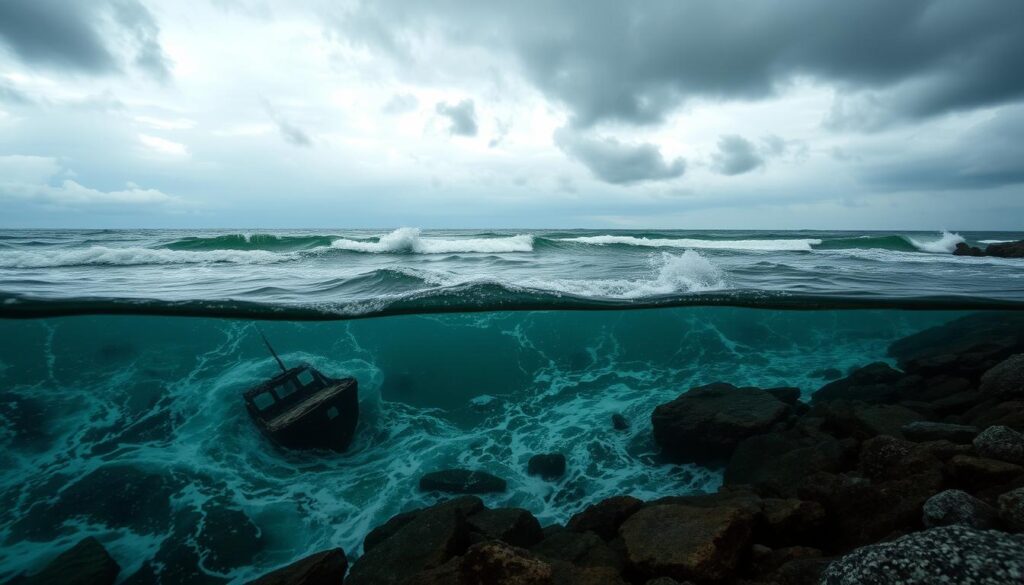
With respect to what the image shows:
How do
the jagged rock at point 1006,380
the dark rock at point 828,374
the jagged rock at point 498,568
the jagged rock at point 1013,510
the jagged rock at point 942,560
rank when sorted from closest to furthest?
the jagged rock at point 942,560, the jagged rock at point 1013,510, the jagged rock at point 498,568, the jagged rock at point 1006,380, the dark rock at point 828,374

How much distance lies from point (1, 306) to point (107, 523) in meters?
7.83

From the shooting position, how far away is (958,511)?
152 inches

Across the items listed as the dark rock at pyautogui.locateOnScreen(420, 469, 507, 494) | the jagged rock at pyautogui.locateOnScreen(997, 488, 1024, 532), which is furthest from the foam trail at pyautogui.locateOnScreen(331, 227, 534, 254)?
the jagged rock at pyautogui.locateOnScreen(997, 488, 1024, 532)

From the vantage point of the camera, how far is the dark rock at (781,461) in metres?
6.81

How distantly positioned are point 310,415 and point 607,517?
8.73 meters

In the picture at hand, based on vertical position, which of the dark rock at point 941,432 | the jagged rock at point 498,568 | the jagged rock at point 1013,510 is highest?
the jagged rock at point 1013,510

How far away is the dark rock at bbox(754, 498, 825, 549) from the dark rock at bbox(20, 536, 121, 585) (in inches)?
449

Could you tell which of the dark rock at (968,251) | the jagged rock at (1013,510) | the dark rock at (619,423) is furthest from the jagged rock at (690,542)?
the dark rock at (968,251)

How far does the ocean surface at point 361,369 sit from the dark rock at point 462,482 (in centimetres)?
29

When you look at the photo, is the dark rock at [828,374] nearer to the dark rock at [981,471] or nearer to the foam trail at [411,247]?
the dark rock at [981,471]

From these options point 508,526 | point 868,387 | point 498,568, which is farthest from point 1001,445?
point 868,387

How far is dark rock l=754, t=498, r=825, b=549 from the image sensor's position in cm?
526

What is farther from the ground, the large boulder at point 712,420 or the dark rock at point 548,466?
the large boulder at point 712,420

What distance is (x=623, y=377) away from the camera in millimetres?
18688
